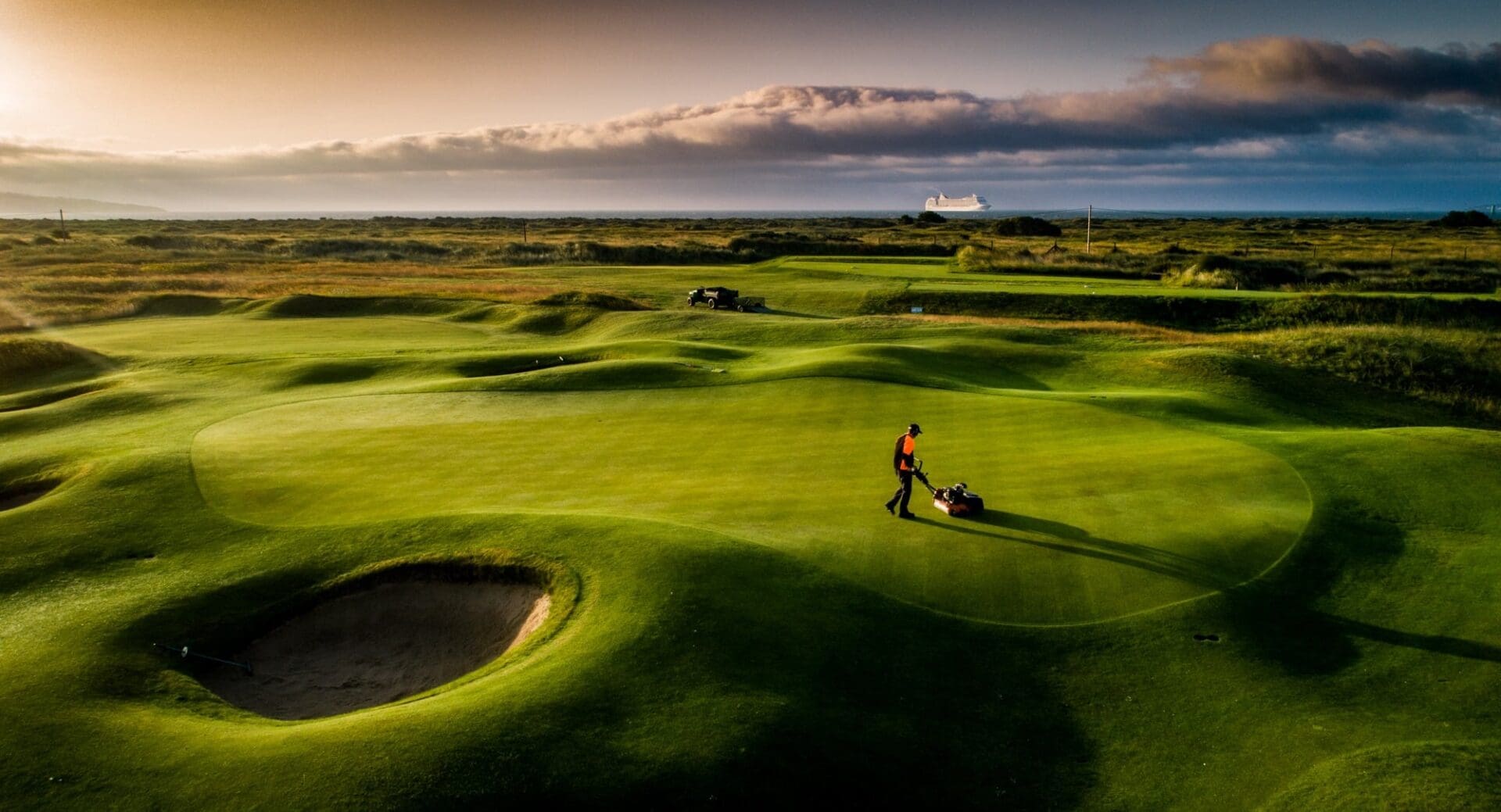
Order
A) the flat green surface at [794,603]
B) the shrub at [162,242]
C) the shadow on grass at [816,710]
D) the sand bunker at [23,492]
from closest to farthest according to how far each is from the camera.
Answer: the shadow on grass at [816,710] → the flat green surface at [794,603] → the sand bunker at [23,492] → the shrub at [162,242]

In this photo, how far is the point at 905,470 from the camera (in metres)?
14.7

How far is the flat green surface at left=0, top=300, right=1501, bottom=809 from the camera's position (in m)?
9.12

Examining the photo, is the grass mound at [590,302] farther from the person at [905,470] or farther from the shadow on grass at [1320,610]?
the shadow on grass at [1320,610]

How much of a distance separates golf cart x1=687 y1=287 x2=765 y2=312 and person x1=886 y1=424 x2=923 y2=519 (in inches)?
1403

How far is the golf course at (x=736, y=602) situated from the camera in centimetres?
917

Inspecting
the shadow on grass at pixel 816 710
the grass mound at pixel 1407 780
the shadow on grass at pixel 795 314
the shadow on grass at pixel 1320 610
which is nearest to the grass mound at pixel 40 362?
the shadow on grass at pixel 795 314

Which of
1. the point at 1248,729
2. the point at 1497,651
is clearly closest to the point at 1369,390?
the point at 1497,651

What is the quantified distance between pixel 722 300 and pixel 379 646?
39763mm

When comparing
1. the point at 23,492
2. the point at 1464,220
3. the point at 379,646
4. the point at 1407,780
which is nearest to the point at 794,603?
the point at 379,646

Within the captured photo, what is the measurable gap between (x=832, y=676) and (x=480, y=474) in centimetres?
1036

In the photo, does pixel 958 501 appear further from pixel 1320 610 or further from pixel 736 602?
pixel 1320 610

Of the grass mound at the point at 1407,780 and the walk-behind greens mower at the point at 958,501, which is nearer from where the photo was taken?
the grass mound at the point at 1407,780

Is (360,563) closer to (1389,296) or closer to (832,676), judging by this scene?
(832,676)

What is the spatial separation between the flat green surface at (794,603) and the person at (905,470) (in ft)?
1.23
